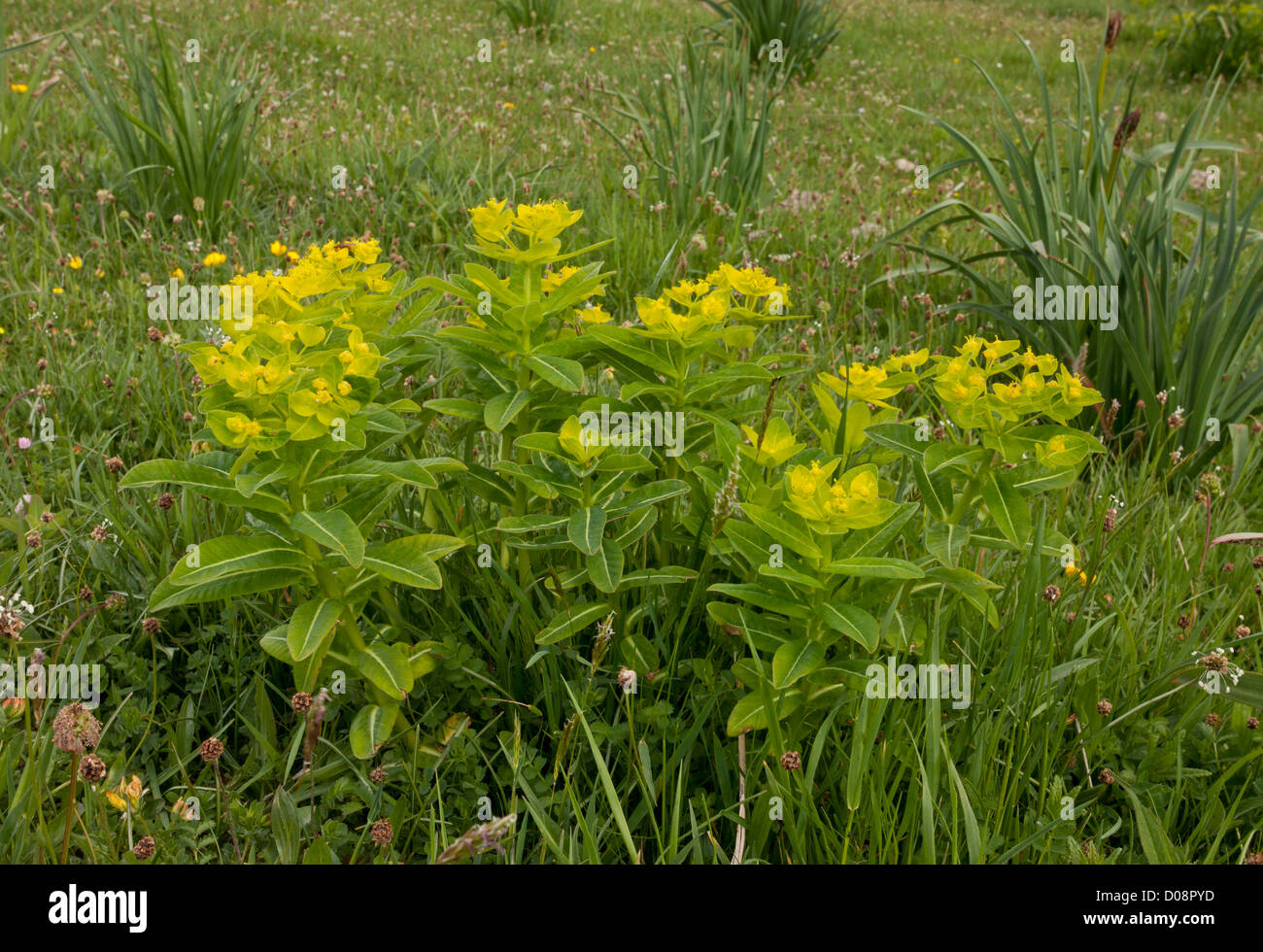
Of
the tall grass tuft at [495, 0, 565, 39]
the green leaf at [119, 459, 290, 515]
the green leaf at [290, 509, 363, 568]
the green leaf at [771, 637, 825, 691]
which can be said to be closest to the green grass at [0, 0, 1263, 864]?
the green leaf at [771, 637, 825, 691]

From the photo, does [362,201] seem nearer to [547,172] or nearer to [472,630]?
[547,172]

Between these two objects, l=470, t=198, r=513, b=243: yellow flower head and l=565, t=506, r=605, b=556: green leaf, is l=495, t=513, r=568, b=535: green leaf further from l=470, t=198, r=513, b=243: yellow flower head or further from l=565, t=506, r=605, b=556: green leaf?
l=470, t=198, r=513, b=243: yellow flower head

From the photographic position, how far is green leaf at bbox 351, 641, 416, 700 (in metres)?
1.68

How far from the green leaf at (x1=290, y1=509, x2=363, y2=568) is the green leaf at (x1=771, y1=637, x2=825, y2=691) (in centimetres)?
71

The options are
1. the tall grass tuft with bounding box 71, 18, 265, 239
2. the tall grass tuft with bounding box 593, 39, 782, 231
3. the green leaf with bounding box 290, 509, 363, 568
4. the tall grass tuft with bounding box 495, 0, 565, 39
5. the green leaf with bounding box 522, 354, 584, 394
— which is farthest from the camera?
the tall grass tuft with bounding box 495, 0, 565, 39

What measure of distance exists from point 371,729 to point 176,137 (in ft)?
10.6

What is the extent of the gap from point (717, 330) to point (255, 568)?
95cm

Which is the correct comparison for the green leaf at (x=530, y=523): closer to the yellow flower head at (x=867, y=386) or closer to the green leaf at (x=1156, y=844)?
the yellow flower head at (x=867, y=386)

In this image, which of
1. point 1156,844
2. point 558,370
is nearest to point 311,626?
point 558,370

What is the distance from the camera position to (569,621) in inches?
71.1

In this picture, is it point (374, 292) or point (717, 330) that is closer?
point (717, 330)
